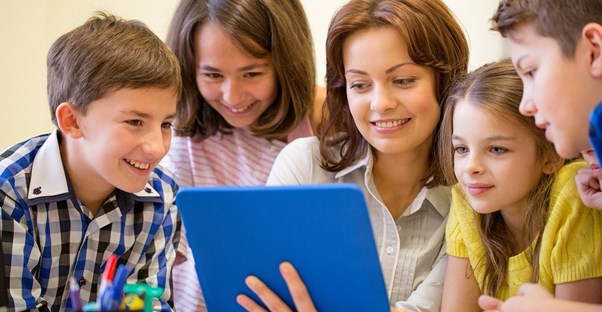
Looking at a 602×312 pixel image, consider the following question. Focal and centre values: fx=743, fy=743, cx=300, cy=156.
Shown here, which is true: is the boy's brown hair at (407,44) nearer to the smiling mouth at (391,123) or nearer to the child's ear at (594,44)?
the smiling mouth at (391,123)

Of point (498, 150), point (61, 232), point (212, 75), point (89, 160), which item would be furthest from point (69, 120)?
point (498, 150)

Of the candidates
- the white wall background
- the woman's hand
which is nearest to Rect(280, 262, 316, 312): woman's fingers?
the woman's hand

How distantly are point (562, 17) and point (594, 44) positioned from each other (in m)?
0.06

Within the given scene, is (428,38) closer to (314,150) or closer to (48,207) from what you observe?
(314,150)

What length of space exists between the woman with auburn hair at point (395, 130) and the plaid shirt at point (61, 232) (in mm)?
281

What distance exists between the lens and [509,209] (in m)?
1.33

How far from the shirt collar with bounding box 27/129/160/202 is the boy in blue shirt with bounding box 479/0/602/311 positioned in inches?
31.1

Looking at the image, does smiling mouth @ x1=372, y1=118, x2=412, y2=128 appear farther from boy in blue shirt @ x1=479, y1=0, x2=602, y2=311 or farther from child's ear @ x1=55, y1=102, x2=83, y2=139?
child's ear @ x1=55, y1=102, x2=83, y2=139

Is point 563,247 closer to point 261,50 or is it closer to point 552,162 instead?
point 552,162

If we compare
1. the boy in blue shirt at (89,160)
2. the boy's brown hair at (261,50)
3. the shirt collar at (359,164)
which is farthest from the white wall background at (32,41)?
the shirt collar at (359,164)

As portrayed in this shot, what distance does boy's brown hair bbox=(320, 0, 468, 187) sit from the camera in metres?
1.38

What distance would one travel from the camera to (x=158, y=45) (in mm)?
1423

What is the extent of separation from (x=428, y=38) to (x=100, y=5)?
149 centimetres

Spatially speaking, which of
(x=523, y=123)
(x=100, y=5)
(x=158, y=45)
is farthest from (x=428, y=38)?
(x=100, y=5)
